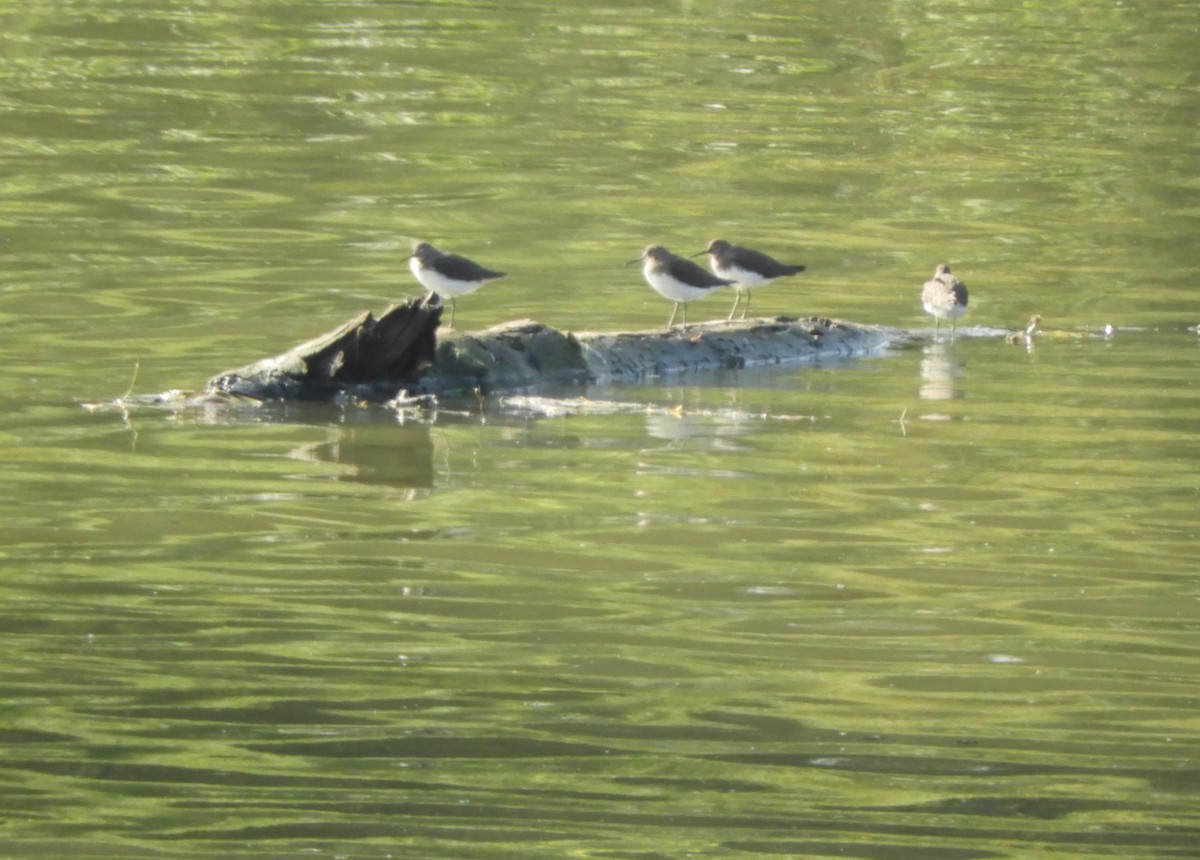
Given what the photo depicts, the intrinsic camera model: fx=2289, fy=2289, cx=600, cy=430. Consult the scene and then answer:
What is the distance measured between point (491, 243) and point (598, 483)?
7802mm

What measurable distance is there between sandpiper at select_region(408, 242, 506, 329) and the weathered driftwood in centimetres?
110

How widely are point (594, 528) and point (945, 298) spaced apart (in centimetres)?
571

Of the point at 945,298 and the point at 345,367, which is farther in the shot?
the point at 945,298

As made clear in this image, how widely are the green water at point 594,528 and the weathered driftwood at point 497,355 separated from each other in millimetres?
334

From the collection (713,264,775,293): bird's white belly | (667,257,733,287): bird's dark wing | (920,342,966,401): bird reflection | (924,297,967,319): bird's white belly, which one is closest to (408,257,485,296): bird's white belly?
(667,257,733,287): bird's dark wing

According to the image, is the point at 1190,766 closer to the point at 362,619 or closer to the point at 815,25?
the point at 362,619

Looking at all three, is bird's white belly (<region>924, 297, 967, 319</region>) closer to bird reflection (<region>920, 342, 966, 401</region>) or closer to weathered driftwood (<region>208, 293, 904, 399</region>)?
bird reflection (<region>920, 342, 966, 401</region>)

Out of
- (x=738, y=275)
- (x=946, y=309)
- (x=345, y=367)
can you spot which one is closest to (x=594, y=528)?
(x=345, y=367)

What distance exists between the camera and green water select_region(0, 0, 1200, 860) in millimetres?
6578

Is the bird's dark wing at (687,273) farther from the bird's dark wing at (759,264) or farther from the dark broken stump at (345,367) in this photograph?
the dark broken stump at (345,367)

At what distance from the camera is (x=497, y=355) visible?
1273cm

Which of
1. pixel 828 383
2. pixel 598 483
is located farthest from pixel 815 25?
pixel 598 483

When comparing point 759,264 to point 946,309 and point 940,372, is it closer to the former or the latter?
point 946,309

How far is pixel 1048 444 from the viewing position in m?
11.7
